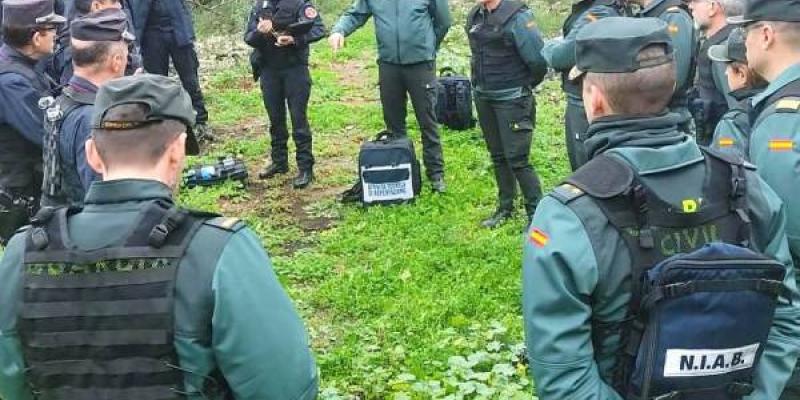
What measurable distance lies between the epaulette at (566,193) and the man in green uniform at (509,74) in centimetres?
457

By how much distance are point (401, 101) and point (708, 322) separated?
6.31 meters

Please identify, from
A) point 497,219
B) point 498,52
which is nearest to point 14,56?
point 498,52

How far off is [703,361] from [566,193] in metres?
0.60

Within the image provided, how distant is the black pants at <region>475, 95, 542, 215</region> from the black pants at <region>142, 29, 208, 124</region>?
12.1ft

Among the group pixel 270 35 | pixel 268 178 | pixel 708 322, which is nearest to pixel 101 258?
pixel 708 322

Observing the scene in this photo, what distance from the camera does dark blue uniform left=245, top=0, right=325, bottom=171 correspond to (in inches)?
328

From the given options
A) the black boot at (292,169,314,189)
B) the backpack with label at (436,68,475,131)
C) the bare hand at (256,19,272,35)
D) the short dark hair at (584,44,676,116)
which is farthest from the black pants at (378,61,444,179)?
the short dark hair at (584,44,676,116)

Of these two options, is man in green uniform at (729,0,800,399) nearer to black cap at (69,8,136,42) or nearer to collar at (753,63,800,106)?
collar at (753,63,800,106)

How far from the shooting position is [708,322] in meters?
2.38

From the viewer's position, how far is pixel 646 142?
256 centimetres

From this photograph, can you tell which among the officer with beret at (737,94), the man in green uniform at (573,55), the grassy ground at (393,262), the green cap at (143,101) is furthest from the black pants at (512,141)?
the green cap at (143,101)

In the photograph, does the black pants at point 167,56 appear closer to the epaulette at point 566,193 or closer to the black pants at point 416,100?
the black pants at point 416,100

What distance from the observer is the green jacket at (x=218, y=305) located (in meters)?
2.40

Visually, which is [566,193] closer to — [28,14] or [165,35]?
[28,14]
